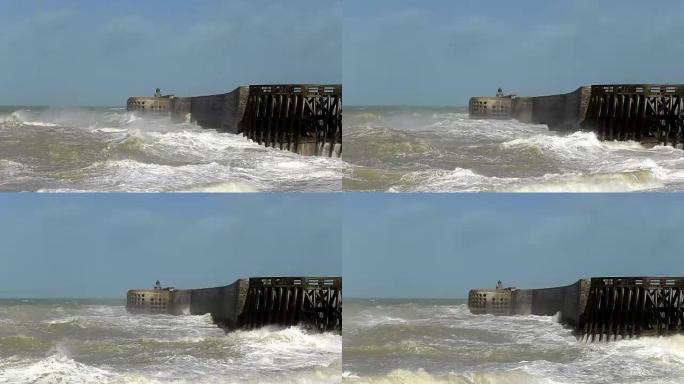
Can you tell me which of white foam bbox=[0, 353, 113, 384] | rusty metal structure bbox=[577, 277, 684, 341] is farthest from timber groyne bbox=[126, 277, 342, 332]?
rusty metal structure bbox=[577, 277, 684, 341]

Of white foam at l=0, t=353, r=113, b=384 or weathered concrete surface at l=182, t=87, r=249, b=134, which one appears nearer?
white foam at l=0, t=353, r=113, b=384

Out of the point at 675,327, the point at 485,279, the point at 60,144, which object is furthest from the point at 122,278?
the point at 675,327

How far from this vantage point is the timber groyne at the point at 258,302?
550cm

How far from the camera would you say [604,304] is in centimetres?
554

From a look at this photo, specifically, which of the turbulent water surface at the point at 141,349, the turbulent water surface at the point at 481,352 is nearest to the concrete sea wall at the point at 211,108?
the turbulent water surface at the point at 141,349

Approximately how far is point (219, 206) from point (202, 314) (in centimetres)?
68

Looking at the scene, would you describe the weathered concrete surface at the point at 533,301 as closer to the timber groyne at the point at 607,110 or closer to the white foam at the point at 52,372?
the timber groyne at the point at 607,110

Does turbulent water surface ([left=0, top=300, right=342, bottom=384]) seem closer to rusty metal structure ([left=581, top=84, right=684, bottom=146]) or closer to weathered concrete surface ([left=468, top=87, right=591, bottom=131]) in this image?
weathered concrete surface ([left=468, top=87, right=591, bottom=131])

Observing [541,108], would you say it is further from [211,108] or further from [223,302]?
[223,302]

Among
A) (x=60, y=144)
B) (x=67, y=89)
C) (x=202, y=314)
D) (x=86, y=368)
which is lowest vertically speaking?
(x=86, y=368)

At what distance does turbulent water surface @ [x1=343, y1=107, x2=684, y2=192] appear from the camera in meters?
5.49

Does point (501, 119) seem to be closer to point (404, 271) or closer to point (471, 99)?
point (471, 99)

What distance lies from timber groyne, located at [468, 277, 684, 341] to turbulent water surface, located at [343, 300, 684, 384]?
65 millimetres

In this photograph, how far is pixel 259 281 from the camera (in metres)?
5.53
